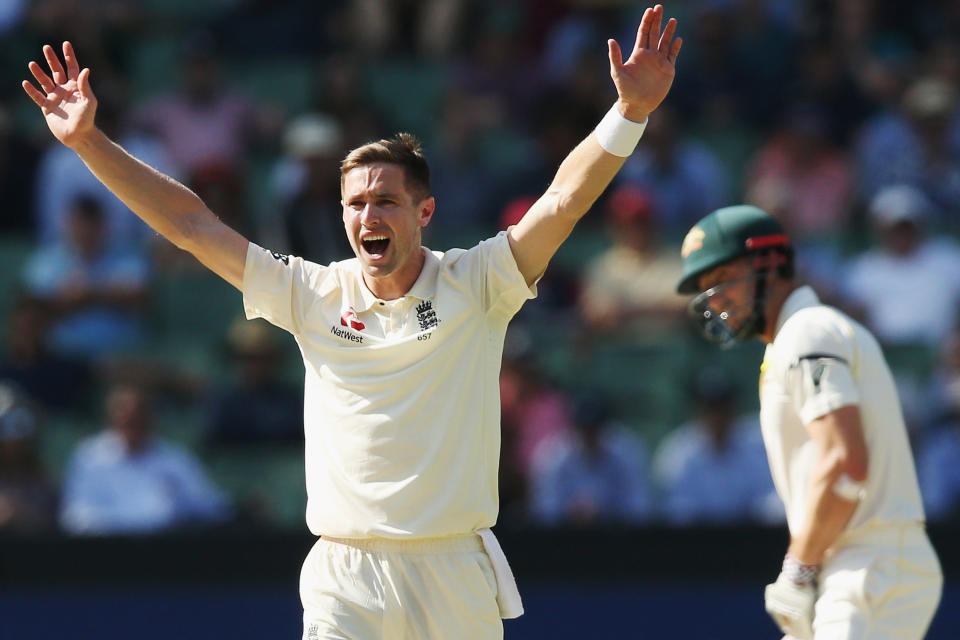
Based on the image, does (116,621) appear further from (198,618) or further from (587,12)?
(587,12)

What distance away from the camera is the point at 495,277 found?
475cm

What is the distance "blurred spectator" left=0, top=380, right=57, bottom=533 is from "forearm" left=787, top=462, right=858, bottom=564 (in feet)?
16.1

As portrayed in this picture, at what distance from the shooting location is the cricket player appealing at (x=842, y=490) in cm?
477

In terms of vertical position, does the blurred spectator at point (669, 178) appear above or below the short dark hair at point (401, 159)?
above

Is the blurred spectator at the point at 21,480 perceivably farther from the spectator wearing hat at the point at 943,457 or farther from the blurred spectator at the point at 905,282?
the blurred spectator at the point at 905,282

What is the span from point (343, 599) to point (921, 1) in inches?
379

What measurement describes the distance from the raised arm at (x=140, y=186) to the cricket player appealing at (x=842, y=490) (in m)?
1.86

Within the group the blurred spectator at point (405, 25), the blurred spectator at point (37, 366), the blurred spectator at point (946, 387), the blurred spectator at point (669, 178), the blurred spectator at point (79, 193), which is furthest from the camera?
the blurred spectator at point (405, 25)

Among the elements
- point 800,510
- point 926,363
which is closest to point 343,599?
point 800,510

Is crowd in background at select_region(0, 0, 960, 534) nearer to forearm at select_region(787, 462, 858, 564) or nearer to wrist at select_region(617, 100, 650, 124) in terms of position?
forearm at select_region(787, 462, 858, 564)

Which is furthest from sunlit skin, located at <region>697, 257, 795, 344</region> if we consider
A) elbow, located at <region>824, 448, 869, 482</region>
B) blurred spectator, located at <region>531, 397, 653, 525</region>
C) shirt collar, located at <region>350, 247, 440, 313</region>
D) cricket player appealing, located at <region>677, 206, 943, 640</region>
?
blurred spectator, located at <region>531, 397, 653, 525</region>

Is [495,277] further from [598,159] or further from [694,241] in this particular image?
[694,241]

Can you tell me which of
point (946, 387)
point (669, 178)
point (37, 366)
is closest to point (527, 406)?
point (946, 387)

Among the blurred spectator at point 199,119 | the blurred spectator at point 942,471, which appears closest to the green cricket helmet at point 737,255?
the blurred spectator at point 942,471
